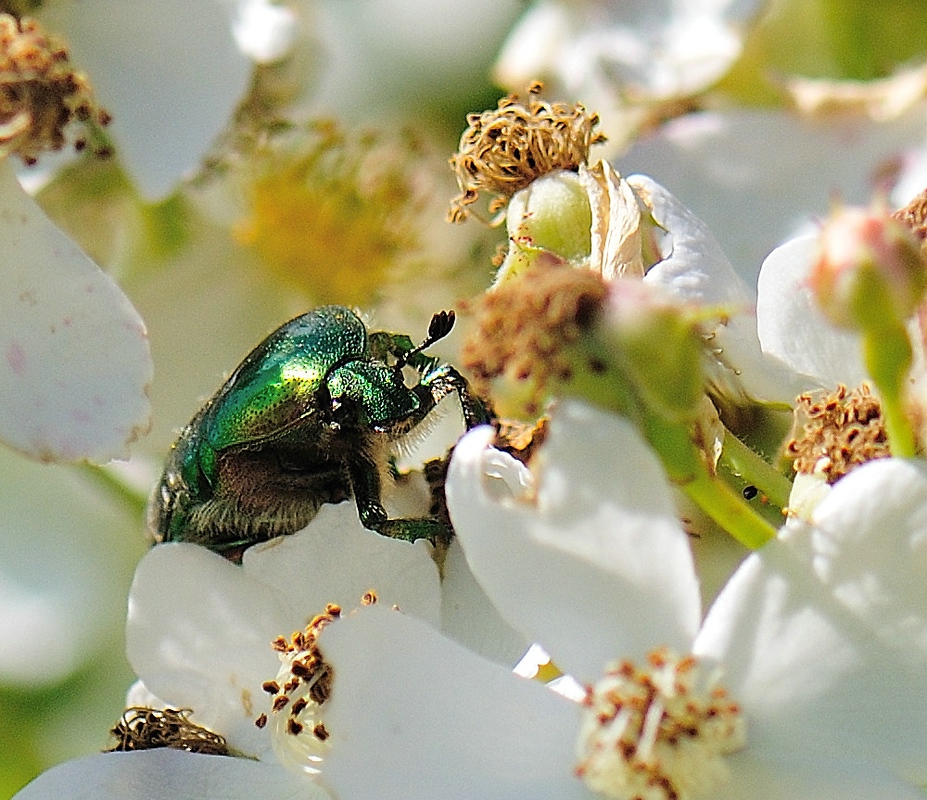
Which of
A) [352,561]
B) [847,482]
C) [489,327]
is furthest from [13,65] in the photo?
[847,482]

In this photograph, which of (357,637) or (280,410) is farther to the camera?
(280,410)

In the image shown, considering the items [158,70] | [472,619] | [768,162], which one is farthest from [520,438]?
[768,162]

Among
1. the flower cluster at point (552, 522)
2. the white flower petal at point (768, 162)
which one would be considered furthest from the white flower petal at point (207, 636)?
the white flower petal at point (768, 162)

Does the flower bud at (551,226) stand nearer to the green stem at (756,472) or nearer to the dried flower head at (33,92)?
the green stem at (756,472)

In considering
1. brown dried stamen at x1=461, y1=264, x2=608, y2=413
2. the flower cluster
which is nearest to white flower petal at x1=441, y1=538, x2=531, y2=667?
the flower cluster

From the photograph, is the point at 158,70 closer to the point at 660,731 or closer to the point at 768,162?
the point at 768,162

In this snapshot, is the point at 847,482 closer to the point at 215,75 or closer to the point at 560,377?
the point at 560,377
